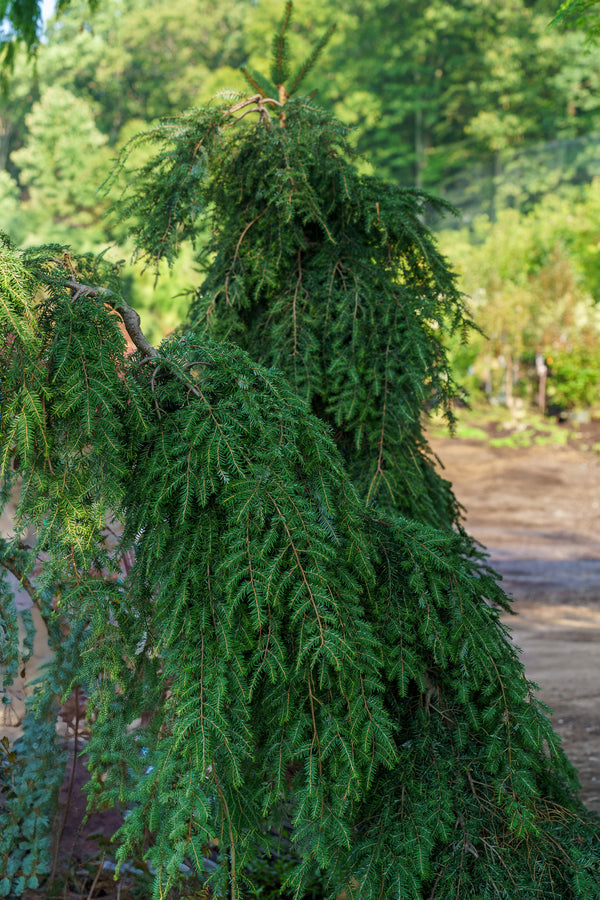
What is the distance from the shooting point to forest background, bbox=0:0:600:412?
42.9ft

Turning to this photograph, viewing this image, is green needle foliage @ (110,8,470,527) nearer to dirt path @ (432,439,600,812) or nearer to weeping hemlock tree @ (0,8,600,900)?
weeping hemlock tree @ (0,8,600,900)

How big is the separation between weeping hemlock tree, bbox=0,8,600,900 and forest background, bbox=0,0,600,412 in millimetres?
10071

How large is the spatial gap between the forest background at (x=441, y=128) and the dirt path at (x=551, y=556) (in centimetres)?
217

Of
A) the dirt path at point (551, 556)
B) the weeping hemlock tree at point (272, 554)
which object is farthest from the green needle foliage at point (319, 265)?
the dirt path at point (551, 556)

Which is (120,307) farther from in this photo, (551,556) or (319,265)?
(551,556)

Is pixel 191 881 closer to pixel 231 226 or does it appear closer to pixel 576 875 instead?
pixel 576 875

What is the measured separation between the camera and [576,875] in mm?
2137

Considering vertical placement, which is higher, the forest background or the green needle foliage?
the forest background

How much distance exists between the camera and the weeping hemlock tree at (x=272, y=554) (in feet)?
5.77

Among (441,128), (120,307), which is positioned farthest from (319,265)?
(441,128)

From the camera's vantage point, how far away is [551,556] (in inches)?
313

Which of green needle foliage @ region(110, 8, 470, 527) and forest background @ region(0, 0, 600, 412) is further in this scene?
forest background @ region(0, 0, 600, 412)

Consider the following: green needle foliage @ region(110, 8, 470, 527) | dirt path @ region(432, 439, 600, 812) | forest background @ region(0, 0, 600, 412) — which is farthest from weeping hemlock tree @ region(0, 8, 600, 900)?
forest background @ region(0, 0, 600, 412)

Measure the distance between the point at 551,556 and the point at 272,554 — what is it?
6.82m
